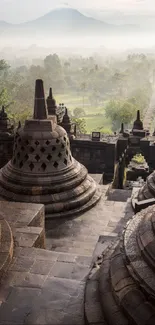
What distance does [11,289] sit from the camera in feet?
15.5

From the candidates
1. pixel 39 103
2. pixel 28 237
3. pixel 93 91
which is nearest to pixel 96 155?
pixel 39 103

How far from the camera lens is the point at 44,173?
10.4 meters

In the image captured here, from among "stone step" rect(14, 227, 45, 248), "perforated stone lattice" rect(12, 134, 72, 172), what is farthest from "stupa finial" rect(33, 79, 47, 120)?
"stone step" rect(14, 227, 45, 248)

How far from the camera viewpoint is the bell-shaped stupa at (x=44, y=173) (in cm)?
1023

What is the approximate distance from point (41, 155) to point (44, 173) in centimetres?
55

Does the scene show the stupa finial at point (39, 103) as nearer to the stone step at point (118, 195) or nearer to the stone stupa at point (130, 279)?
the stone step at point (118, 195)

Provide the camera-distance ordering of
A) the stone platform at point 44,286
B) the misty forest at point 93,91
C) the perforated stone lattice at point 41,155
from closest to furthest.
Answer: the stone platform at point 44,286 < the perforated stone lattice at point 41,155 < the misty forest at point 93,91

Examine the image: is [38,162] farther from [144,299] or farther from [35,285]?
[144,299]

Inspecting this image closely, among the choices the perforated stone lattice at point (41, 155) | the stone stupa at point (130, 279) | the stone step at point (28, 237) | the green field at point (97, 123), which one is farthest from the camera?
the green field at point (97, 123)

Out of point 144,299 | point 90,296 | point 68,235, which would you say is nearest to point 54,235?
point 68,235

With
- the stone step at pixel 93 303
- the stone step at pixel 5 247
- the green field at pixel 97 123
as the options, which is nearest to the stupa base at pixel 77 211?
the stone step at pixel 5 247

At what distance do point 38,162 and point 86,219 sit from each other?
7.23ft

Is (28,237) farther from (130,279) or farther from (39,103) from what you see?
(39,103)

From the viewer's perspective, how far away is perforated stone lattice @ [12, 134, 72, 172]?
10500 mm
